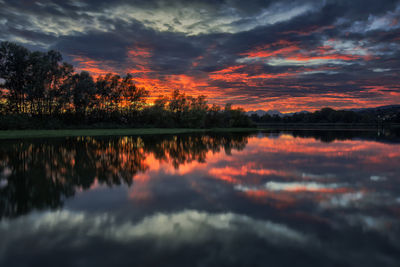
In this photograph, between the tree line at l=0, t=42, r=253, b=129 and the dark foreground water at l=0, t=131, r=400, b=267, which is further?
the tree line at l=0, t=42, r=253, b=129

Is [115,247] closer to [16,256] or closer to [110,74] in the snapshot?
[16,256]

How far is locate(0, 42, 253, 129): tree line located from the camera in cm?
5566

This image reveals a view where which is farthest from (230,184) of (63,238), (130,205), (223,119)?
(223,119)

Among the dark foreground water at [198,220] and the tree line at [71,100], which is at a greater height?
the tree line at [71,100]

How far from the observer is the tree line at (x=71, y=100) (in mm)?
55656

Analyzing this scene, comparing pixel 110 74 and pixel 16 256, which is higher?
pixel 110 74

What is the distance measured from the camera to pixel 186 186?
28.7 feet

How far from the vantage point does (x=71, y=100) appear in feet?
217

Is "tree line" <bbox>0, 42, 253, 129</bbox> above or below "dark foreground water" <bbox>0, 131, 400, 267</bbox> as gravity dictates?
above

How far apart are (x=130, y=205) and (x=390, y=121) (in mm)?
214075

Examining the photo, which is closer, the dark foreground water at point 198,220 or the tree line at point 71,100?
the dark foreground water at point 198,220

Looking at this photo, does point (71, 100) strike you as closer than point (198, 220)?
No

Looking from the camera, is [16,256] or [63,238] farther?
[63,238]

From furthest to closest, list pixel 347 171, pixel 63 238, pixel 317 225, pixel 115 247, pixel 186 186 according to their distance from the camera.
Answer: pixel 347 171
pixel 186 186
pixel 317 225
pixel 63 238
pixel 115 247
